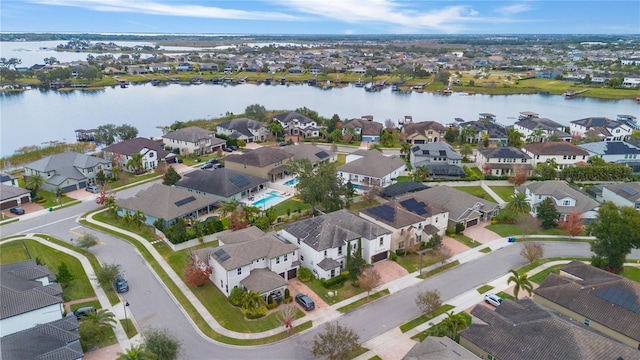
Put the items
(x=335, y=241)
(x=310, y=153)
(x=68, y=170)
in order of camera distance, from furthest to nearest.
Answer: (x=310, y=153), (x=68, y=170), (x=335, y=241)

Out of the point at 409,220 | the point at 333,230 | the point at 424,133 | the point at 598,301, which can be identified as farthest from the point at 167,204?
the point at 424,133

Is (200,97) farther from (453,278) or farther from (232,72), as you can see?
(453,278)

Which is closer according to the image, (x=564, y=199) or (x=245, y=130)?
(x=564, y=199)

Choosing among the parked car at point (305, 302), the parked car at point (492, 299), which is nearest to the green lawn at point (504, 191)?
the parked car at point (492, 299)

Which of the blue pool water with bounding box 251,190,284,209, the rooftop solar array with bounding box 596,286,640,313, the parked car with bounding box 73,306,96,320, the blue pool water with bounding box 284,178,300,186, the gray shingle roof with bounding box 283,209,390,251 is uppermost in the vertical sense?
the gray shingle roof with bounding box 283,209,390,251

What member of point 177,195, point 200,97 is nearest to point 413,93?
point 200,97

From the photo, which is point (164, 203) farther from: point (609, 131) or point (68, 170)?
point (609, 131)

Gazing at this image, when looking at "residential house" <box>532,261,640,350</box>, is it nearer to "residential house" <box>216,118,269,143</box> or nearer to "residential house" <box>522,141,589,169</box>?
"residential house" <box>522,141,589,169</box>

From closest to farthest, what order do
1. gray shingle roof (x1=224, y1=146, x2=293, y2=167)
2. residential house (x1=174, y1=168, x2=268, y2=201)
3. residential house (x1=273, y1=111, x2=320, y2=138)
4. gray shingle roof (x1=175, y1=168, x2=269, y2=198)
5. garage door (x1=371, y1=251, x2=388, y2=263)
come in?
garage door (x1=371, y1=251, x2=388, y2=263)
residential house (x1=174, y1=168, x2=268, y2=201)
gray shingle roof (x1=175, y1=168, x2=269, y2=198)
gray shingle roof (x1=224, y1=146, x2=293, y2=167)
residential house (x1=273, y1=111, x2=320, y2=138)

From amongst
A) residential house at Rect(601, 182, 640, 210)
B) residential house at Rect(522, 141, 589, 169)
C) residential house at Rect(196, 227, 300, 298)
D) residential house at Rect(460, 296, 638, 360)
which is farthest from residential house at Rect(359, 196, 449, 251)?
residential house at Rect(522, 141, 589, 169)
